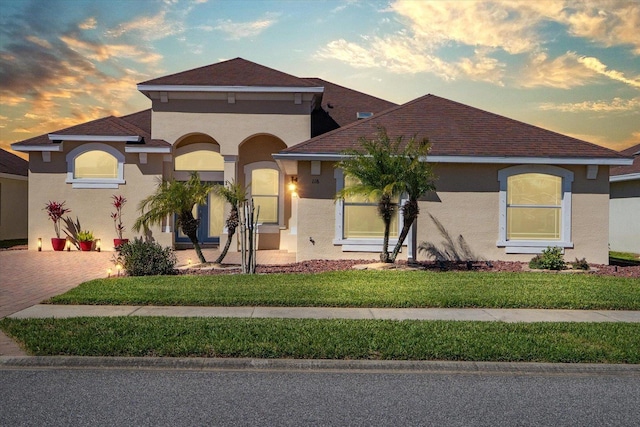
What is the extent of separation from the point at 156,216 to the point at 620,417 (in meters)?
12.2

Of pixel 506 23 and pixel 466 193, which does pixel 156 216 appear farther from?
pixel 506 23

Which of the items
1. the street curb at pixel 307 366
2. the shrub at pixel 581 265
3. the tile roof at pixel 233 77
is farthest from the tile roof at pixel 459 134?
the street curb at pixel 307 366

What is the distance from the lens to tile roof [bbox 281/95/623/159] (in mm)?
17031

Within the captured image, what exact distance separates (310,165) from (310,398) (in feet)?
38.1

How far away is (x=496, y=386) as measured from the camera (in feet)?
21.6

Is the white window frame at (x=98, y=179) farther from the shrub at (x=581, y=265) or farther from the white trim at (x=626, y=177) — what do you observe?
the white trim at (x=626, y=177)

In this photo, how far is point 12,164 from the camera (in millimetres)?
29422

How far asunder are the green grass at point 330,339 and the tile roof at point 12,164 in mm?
20808

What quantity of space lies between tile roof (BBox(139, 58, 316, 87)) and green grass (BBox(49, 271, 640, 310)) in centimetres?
875

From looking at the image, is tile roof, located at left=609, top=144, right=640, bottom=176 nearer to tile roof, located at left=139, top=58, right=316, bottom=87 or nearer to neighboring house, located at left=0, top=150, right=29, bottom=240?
tile roof, located at left=139, top=58, right=316, bottom=87

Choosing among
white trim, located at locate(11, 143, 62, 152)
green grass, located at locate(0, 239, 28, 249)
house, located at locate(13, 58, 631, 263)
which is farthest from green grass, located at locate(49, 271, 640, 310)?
green grass, located at locate(0, 239, 28, 249)

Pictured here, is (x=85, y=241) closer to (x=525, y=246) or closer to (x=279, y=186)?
(x=279, y=186)

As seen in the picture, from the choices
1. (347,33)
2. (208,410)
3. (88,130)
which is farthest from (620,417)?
(88,130)

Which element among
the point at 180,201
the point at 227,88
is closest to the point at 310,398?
the point at 180,201
